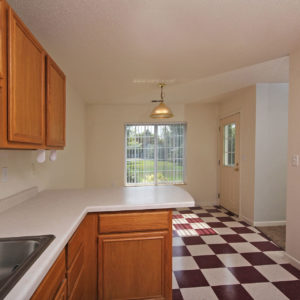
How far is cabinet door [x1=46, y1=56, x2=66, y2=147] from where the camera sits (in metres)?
1.63

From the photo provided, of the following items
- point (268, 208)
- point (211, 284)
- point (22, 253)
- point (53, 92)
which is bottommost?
point (211, 284)

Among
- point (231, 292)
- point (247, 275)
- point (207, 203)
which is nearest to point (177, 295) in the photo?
point (231, 292)

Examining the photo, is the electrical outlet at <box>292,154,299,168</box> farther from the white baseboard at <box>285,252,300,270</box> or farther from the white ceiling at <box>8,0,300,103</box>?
the white ceiling at <box>8,0,300,103</box>

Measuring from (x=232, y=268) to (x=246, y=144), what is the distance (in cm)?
218

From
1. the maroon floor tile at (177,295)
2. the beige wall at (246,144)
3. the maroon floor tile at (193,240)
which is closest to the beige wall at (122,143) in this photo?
the beige wall at (246,144)

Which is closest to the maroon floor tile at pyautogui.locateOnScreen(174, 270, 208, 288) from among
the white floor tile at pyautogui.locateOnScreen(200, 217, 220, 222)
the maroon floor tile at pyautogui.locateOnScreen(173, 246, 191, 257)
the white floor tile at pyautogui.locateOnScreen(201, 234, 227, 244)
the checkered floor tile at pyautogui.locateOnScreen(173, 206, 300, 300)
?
the checkered floor tile at pyautogui.locateOnScreen(173, 206, 300, 300)

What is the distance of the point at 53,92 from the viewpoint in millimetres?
1737

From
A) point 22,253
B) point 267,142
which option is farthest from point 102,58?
point 267,142

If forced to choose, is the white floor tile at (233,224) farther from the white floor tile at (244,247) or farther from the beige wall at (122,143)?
the beige wall at (122,143)

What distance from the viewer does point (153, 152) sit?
5.00 meters

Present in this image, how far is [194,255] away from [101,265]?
1430 millimetres

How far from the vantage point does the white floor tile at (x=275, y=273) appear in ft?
7.10

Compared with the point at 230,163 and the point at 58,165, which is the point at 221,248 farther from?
the point at 58,165

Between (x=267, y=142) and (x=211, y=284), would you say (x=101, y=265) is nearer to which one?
(x=211, y=284)
